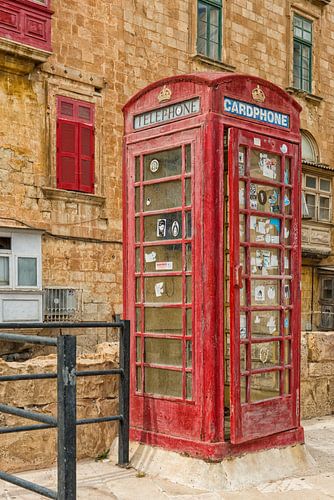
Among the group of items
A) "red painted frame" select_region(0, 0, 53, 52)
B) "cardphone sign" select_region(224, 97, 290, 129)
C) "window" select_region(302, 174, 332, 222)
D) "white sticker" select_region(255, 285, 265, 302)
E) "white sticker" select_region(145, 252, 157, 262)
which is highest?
"red painted frame" select_region(0, 0, 53, 52)

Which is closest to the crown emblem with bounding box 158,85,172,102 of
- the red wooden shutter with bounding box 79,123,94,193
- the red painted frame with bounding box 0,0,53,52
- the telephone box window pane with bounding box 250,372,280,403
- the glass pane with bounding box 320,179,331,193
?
the telephone box window pane with bounding box 250,372,280,403

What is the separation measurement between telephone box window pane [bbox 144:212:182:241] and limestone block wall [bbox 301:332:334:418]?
292 cm

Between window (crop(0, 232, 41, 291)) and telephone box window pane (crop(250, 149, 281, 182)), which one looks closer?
telephone box window pane (crop(250, 149, 281, 182))

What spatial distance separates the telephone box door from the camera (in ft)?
16.6

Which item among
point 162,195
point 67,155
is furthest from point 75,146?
point 162,195

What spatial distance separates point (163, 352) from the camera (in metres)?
5.39

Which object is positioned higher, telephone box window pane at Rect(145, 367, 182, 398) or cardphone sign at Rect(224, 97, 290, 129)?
cardphone sign at Rect(224, 97, 290, 129)

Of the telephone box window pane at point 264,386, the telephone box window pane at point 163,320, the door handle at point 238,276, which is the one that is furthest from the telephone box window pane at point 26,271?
the door handle at point 238,276

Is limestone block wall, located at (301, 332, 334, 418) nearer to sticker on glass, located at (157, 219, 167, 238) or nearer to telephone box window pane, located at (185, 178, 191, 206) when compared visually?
sticker on glass, located at (157, 219, 167, 238)

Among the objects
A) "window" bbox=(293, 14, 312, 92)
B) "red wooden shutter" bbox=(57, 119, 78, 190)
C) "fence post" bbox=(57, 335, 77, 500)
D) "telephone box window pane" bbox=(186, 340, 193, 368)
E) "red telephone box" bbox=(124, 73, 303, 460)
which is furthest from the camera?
"window" bbox=(293, 14, 312, 92)

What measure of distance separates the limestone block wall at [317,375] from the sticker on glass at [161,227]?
2.93 metres

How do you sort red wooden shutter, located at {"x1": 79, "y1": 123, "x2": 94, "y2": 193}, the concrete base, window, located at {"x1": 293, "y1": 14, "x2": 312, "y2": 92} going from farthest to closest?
window, located at {"x1": 293, "y1": 14, "x2": 312, "y2": 92} → red wooden shutter, located at {"x1": 79, "y1": 123, "x2": 94, "y2": 193} → the concrete base

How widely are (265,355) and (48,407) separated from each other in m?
1.78

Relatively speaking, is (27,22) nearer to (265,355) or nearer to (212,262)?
(212,262)
